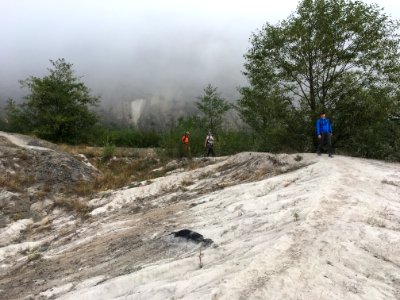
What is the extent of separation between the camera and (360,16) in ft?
64.3

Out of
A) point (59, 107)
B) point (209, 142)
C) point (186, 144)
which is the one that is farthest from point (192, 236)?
point (59, 107)

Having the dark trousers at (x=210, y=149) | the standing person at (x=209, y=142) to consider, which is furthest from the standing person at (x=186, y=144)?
the dark trousers at (x=210, y=149)

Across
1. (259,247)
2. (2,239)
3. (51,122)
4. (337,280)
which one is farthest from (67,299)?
(51,122)

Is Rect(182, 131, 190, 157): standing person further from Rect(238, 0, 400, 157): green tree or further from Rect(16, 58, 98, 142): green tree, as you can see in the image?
Rect(16, 58, 98, 142): green tree

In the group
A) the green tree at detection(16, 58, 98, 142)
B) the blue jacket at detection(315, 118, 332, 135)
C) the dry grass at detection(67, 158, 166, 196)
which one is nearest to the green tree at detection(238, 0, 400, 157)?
the blue jacket at detection(315, 118, 332, 135)

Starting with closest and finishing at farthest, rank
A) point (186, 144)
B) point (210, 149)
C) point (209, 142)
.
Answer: point (186, 144)
point (209, 142)
point (210, 149)

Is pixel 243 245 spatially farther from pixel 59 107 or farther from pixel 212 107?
pixel 212 107

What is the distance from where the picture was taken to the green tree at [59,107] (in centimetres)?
4272

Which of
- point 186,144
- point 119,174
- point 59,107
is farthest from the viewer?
point 59,107

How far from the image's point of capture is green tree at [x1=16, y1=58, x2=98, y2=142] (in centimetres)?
4272

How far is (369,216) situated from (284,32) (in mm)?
14337

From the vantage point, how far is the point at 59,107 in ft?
145

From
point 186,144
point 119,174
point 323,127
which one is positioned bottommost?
point 119,174

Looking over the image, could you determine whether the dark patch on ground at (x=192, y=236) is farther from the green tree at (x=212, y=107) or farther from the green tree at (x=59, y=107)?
the green tree at (x=212, y=107)
